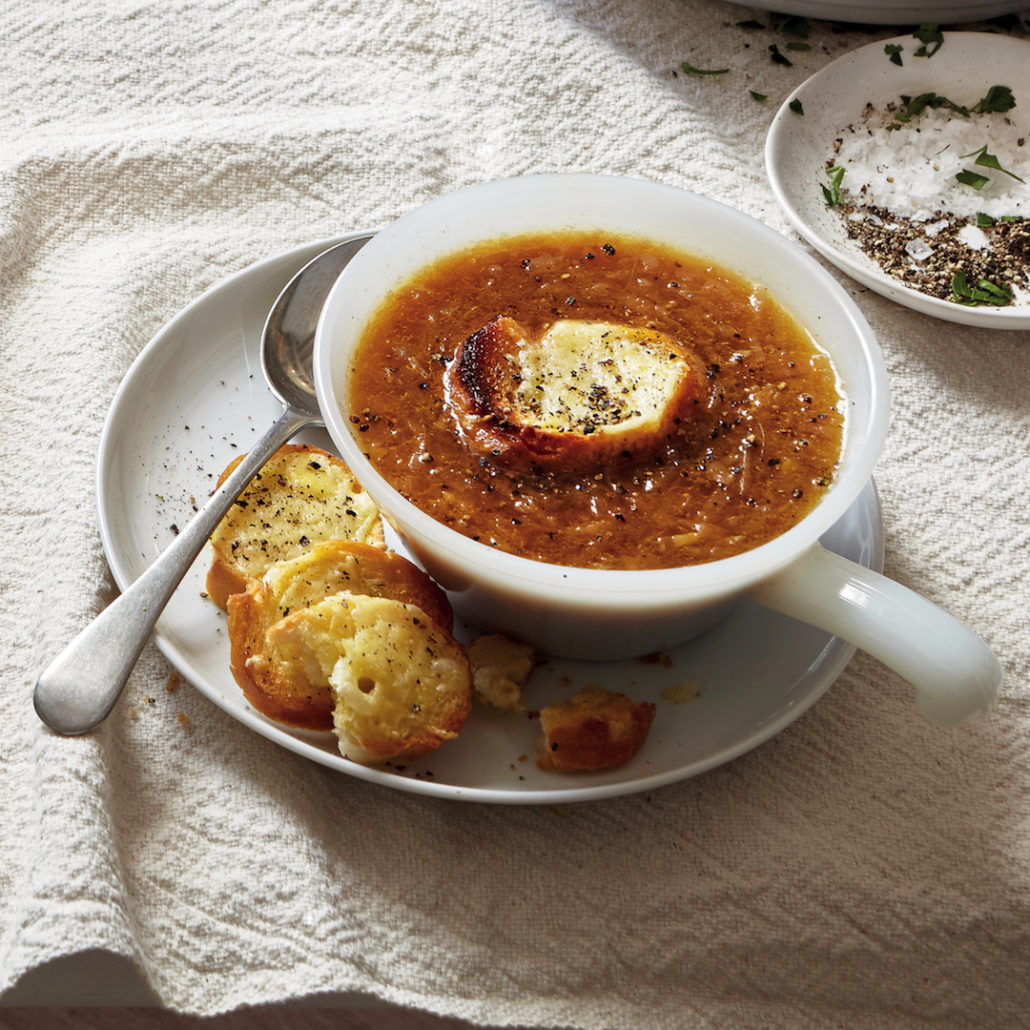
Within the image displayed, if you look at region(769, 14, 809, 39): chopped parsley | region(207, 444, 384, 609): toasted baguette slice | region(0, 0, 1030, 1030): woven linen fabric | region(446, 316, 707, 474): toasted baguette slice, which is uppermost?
region(446, 316, 707, 474): toasted baguette slice

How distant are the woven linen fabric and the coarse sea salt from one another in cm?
36

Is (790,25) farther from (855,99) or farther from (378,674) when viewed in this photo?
(378,674)

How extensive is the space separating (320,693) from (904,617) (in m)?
0.91

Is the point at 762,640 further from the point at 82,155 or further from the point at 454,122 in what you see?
the point at 82,155

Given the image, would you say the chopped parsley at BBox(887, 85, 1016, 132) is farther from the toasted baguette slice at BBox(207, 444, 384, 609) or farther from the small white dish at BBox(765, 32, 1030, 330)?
the toasted baguette slice at BBox(207, 444, 384, 609)

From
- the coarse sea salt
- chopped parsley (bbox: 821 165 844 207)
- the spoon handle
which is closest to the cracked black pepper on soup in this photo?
the spoon handle

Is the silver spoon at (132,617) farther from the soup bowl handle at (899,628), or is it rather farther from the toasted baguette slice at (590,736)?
the soup bowl handle at (899,628)

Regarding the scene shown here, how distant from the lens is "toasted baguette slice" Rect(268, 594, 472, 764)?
5.49 ft

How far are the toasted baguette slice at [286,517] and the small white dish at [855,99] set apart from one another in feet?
4.63

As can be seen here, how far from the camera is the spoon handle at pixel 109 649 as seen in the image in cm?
174

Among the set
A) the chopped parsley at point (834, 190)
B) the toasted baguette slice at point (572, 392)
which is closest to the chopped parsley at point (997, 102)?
the chopped parsley at point (834, 190)

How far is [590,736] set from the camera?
67.6 inches

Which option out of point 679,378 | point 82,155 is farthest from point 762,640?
point 82,155

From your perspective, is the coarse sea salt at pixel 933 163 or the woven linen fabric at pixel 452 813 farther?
the coarse sea salt at pixel 933 163
